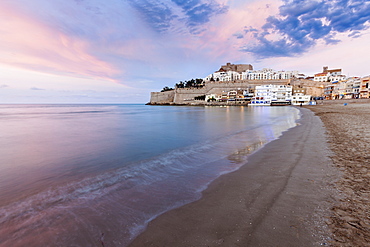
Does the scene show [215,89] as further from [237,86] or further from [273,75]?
[273,75]

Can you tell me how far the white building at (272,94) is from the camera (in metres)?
81.4

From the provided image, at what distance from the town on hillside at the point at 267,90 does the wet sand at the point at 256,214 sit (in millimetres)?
75281

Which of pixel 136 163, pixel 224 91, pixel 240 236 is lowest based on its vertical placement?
pixel 136 163

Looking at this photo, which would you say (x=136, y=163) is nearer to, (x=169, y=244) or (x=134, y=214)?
(x=134, y=214)

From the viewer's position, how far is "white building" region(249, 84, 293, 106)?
81412 millimetres

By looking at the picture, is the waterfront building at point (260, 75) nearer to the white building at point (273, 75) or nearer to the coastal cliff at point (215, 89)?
the white building at point (273, 75)

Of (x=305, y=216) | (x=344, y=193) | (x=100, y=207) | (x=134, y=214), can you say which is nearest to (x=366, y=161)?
(x=344, y=193)

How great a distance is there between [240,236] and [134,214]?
1.83m

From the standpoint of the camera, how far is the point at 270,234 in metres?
2.27

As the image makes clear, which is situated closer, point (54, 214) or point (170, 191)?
point (54, 214)

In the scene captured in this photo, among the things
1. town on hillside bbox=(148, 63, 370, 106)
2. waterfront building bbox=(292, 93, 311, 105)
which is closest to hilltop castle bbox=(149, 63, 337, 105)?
town on hillside bbox=(148, 63, 370, 106)

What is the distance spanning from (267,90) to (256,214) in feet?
300

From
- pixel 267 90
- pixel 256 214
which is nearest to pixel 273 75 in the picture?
pixel 267 90

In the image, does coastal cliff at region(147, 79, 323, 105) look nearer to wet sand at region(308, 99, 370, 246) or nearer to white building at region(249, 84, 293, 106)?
white building at region(249, 84, 293, 106)
